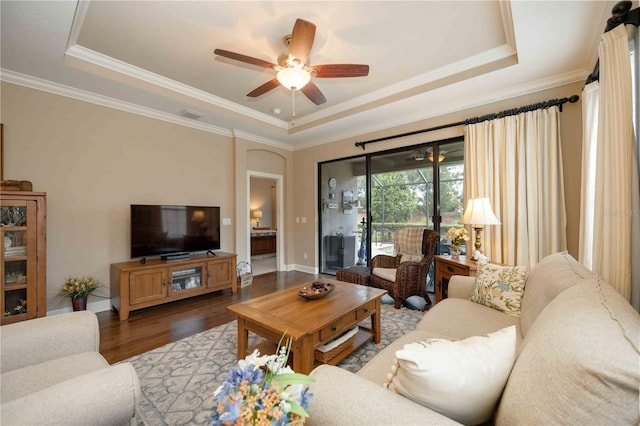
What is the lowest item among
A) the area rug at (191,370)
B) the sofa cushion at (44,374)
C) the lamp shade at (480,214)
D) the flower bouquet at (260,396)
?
the area rug at (191,370)

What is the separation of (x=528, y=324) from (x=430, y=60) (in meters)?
2.76

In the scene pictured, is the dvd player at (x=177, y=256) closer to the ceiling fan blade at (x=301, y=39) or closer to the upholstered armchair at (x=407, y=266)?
the upholstered armchair at (x=407, y=266)

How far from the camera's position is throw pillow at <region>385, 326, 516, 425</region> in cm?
77

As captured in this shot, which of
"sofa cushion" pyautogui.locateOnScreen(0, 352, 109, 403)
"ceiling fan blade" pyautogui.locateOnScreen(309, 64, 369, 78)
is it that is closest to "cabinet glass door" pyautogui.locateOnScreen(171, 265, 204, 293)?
"sofa cushion" pyautogui.locateOnScreen(0, 352, 109, 403)

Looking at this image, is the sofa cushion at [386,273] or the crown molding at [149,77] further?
the sofa cushion at [386,273]

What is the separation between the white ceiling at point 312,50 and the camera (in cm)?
212

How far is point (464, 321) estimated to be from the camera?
1762mm

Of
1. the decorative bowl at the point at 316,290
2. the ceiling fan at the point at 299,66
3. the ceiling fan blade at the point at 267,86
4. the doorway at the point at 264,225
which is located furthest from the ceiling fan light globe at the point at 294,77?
the doorway at the point at 264,225

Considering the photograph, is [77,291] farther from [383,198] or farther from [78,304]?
[383,198]

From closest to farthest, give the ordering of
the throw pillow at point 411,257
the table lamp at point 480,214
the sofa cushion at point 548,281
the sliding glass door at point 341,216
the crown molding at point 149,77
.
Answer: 1. the sofa cushion at point 548,281
2. the crown molding at point 149,77
3. the table lamp at point 480,214
4. the throw pillow at point 411,257
5. the sliding glass door at point 341,216

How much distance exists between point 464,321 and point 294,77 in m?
2.33

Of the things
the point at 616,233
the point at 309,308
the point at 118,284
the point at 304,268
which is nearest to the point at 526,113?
the point at 616,233

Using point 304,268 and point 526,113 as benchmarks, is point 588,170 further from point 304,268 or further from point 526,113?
point 304,268

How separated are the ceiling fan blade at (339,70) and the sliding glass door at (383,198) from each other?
2113 mm
